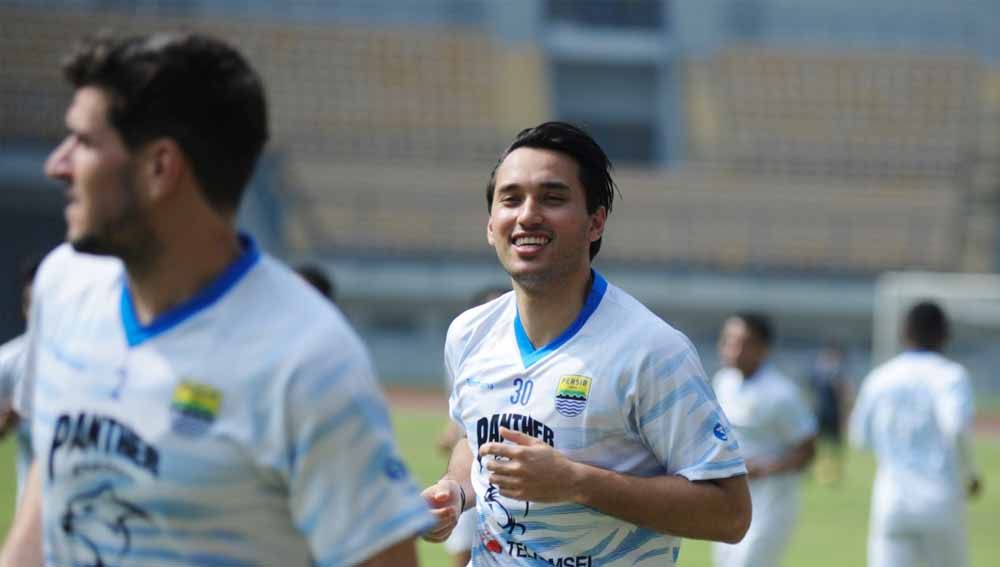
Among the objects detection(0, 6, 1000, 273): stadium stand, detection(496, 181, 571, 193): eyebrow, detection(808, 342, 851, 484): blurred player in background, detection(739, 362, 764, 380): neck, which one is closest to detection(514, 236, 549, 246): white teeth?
detection(496, 181, 571, 193): eyebrow

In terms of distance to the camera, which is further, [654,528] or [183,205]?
[654,528]

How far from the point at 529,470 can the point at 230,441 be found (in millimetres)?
1103

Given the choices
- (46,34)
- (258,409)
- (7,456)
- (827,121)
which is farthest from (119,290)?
(827,121)

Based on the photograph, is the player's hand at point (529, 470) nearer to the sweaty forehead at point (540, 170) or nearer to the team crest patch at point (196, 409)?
the sweaty forehead at point (540, 170)

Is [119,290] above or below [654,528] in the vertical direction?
above

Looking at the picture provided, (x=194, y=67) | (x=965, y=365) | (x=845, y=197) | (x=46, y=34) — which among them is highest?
(x=194, y=67)

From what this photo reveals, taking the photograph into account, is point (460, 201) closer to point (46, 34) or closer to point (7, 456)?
point (46, 34)

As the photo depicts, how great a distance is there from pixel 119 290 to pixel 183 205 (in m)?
0.28

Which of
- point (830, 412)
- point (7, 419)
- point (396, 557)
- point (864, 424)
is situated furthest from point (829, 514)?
point (396, 557)

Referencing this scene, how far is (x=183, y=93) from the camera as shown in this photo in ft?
8.26

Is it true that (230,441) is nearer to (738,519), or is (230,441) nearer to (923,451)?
(738,519)

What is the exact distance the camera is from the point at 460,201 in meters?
33.9

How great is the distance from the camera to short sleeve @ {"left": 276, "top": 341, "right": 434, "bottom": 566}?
2449 millimetres

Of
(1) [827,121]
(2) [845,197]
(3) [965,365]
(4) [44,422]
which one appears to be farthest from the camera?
(1) [827,121]
